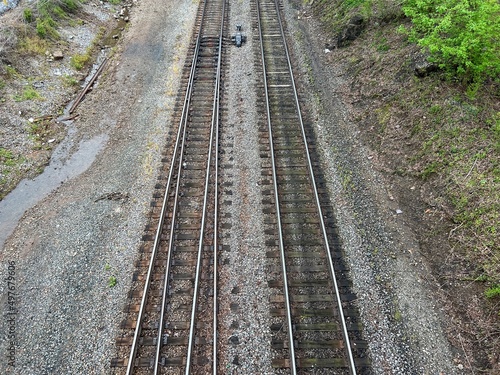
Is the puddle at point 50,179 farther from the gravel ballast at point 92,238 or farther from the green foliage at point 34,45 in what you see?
the green foliage at point 34,45

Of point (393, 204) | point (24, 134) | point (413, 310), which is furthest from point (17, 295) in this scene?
point (393, 204)

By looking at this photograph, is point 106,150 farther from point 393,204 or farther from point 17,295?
point 393,204

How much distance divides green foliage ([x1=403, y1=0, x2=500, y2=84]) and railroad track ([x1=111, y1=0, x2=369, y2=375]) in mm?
4655

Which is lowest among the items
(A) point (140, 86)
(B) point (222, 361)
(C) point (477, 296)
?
(B) point (222, 361)

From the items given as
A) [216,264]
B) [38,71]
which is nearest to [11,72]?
[38,71]

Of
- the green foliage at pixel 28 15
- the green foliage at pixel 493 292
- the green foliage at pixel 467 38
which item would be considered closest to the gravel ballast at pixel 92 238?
the green foliage at pixel 28 15

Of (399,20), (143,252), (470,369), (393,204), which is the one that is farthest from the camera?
(399,20)

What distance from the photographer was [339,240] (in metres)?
8.61

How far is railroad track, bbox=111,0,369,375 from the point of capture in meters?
6.75

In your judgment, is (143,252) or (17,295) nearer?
(17,295)

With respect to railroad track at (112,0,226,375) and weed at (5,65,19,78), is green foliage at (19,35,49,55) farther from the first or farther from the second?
railroad track at (112,0,226,375)

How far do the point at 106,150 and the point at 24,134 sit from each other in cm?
322

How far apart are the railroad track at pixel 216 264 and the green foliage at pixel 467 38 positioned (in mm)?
4655

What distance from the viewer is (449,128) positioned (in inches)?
383
